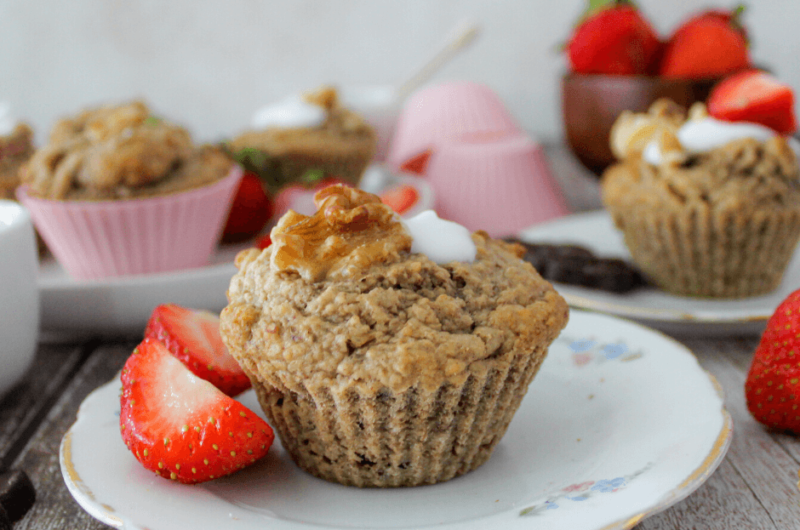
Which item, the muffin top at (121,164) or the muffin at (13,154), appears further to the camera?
the muffin at (13,154)

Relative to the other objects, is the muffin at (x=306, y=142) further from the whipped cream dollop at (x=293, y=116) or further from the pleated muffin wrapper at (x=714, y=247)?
the pleated muffin wrapper at (x=714, y=247)

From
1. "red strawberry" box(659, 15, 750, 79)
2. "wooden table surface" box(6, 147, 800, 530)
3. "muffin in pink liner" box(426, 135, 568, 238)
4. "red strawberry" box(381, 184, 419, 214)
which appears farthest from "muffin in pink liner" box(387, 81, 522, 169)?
"wooden table surface" box(6, 147, 800, 530)

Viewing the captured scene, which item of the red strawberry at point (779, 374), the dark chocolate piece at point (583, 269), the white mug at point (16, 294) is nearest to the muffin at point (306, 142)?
the dark chocolate piece at point (583, 269)

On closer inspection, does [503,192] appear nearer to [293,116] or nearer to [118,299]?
[293,116]

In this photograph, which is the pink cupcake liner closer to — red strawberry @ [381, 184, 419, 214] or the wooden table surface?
the wooden table surface

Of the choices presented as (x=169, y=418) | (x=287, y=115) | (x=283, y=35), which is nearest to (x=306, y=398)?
(x=169, y=418)

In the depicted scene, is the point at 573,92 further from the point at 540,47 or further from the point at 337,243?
the point at 337,243
